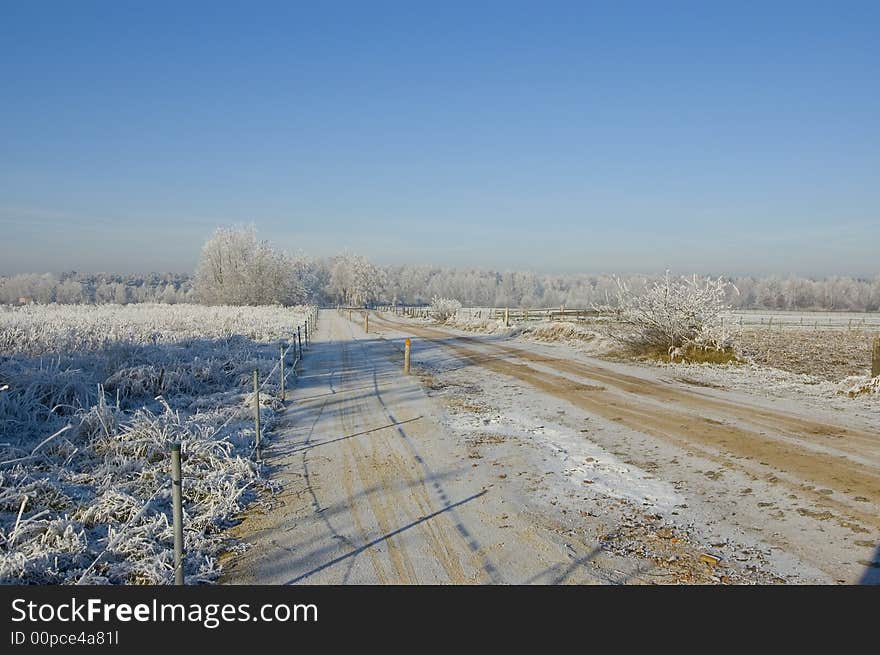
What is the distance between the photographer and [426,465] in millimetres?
7652

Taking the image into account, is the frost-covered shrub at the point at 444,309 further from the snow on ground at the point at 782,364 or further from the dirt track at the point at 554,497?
the dirt track at the point at 554,497

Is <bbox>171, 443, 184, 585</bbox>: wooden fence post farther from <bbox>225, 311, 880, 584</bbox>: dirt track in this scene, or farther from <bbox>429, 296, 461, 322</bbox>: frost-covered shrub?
<bbox>429, 296, 461, 322</bbox>: frost-covered shrub

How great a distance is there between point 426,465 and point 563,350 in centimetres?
1688

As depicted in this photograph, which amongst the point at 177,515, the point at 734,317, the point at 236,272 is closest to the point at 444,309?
A: the point at 734,317

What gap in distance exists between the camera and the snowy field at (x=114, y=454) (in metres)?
4.71

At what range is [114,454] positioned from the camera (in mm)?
7586

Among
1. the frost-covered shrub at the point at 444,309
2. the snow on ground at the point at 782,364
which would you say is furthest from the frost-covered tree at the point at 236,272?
the snow on ground at the point at 782,364

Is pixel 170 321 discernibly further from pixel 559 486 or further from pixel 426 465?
pixel 559 486

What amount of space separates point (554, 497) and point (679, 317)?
15.2 meters

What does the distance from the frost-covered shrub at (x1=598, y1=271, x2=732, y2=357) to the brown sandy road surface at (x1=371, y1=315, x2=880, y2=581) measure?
3.68 meters

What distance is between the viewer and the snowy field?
15.4ft

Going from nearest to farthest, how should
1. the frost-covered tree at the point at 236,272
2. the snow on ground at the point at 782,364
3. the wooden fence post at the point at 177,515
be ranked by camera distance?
1. the wooden fence post at the point at 177,515
2. the snow on ground at the point at 782,364
3. the frost-covered tree at the point at 236,272

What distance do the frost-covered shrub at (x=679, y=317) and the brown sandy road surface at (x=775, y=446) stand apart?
145 inches
